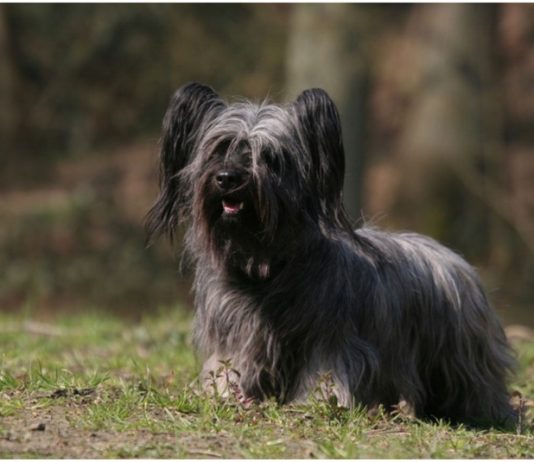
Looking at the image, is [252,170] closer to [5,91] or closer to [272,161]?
[272,161]

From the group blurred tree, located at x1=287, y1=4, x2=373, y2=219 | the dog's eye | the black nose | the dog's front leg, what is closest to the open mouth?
the black nose

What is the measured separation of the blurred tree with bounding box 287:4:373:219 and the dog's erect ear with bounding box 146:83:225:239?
283 inches

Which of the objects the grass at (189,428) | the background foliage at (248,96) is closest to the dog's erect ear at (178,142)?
the grass at (189,428)

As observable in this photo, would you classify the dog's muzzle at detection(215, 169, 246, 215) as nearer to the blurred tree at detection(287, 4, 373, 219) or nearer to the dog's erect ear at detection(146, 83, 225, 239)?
the dog's erect ear at detection(146, 83, 225, 239)

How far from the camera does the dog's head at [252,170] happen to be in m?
5.81

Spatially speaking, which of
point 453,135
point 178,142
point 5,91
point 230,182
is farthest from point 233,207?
point 5,91

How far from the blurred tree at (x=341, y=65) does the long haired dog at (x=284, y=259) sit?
7.10 metres

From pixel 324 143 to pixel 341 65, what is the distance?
7.74 metres

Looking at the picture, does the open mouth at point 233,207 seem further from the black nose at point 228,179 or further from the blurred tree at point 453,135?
the blurred tree at point 453,135

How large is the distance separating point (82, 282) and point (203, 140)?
11579 mm

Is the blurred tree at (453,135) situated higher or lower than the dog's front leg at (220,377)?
higher

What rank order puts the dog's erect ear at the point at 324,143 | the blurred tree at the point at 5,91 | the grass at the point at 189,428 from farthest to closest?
the blurred tree at the point at 5,91, the dog's erect ear at the point at 324,143, the grass at the point at 189,428

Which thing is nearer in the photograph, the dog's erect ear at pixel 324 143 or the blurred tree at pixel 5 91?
the dog's erect ear at pixel 324 143

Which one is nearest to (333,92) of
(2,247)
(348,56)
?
(348,56)
